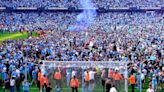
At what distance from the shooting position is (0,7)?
256ft

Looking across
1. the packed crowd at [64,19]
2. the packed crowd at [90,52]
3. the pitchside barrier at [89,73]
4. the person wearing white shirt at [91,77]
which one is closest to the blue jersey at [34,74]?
the packed crowd at [90,52]

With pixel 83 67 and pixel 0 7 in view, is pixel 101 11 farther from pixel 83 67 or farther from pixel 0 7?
pixel 83 67

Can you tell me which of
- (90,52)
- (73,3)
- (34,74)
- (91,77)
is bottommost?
(91,77)

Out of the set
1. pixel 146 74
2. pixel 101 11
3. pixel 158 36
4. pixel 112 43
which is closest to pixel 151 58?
pixel 146 74

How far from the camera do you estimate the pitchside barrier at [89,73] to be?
24.6 metres

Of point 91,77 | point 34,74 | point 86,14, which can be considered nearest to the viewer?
A: point 91,77

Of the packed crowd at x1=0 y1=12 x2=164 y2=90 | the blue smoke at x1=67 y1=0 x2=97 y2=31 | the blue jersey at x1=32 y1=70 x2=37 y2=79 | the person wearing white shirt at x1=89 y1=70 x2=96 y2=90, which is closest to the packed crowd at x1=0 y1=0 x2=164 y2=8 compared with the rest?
the blue smoke at x1=67 y1=0 x2=97 y2=31

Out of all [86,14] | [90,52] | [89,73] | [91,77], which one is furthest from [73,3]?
[91,77]

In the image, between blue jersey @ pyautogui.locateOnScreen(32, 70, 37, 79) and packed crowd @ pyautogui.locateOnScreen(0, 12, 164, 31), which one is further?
packed crowd @ pyautogui.locateOnScreen(0, 12, 164, 31)

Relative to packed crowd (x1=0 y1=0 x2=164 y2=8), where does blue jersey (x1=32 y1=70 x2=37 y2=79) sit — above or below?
below

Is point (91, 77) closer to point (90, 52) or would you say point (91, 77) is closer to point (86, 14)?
point (90, 52)

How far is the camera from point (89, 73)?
24.7 meters

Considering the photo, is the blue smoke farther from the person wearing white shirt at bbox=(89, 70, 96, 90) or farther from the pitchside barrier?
the person wearing white shirt at bbox=(89, 70, 96, 90)

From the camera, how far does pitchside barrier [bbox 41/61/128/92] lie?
24.6m
